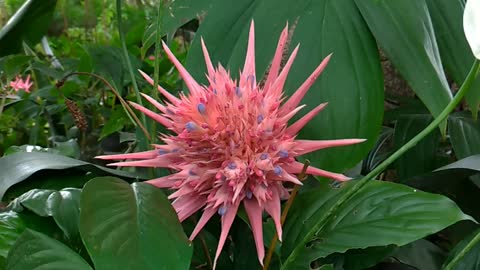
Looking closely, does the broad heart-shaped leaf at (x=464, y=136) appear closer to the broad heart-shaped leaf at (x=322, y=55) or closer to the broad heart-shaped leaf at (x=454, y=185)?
the broad heart-shaped leaf at (x=454, y=185)

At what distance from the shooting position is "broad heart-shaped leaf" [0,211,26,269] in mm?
523

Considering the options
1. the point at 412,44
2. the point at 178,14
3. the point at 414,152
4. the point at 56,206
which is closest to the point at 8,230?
the point at 56,206

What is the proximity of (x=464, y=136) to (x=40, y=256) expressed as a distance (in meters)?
0.59

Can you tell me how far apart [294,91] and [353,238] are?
0.17 meters

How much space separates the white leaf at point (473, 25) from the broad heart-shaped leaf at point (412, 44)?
0.49 feet

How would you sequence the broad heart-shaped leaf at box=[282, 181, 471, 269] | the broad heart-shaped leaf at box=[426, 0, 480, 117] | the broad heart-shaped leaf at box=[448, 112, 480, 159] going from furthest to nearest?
the broad heart-shaped leaf at box=[448, 112, 480, 159], the broad heart-shaped leaf at box=[426, 0, 480, 117], the broad heart-shaped leaf at box=[282, 181, 471, 269]

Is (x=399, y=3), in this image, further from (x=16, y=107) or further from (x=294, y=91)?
(x=16, y=107)

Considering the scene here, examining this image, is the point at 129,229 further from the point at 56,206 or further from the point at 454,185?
the point at 454,185

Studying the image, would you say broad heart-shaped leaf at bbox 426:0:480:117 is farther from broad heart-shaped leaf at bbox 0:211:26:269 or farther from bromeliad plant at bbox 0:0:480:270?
broad heart-shaped leaf at bbox 0:211:26:269

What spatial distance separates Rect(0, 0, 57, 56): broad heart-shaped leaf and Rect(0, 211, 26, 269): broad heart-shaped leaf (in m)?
0.47

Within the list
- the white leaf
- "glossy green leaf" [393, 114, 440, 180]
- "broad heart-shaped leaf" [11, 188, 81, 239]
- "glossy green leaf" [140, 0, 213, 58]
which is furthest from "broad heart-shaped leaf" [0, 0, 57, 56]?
the white leaf

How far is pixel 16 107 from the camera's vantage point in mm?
1216

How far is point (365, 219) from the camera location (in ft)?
1.76

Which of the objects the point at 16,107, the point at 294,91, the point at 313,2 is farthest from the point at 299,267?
the point at 16,107
